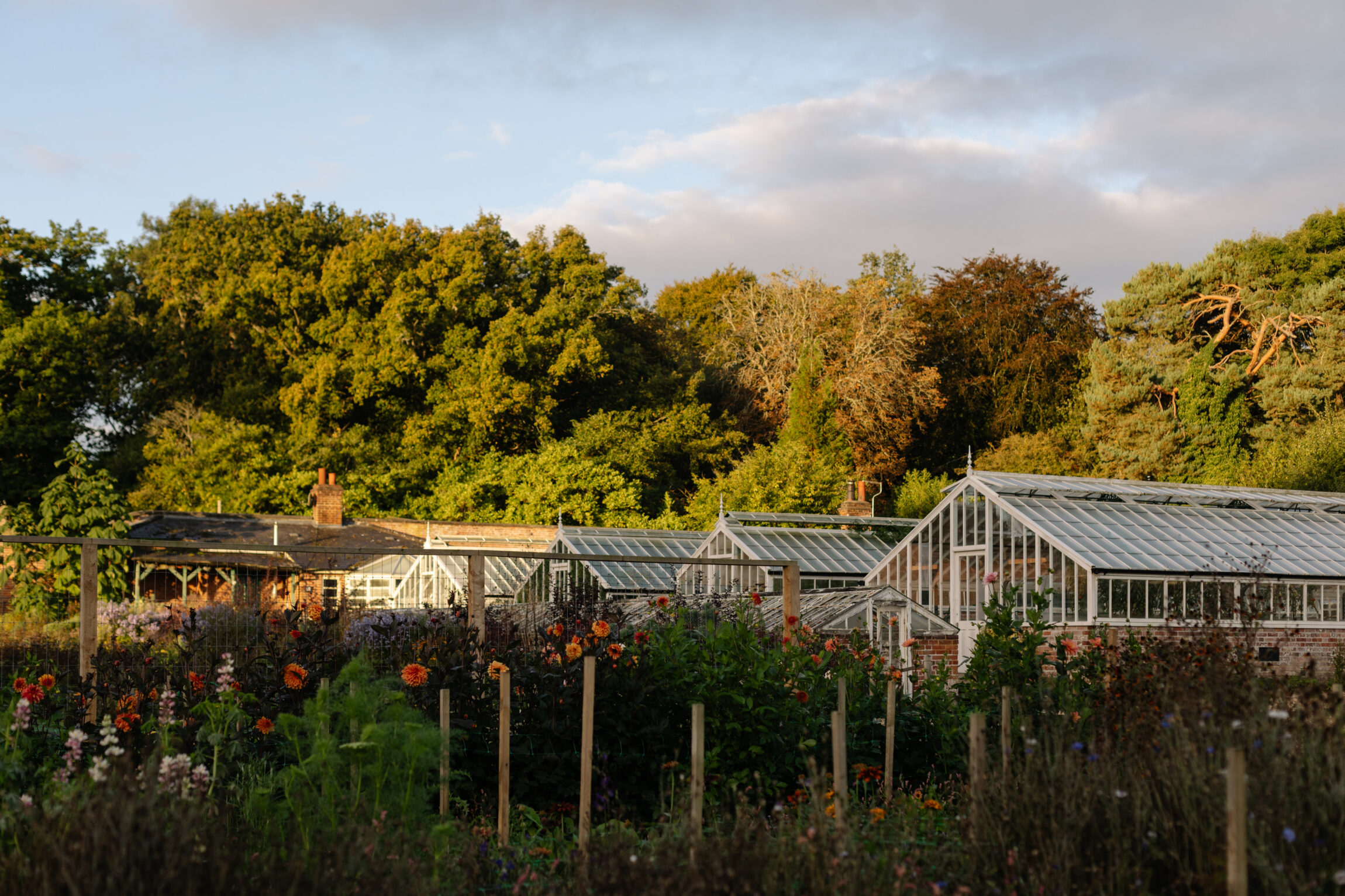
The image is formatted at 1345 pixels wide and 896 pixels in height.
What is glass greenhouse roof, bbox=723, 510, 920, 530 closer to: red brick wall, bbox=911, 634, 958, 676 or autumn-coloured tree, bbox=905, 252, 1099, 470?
red brick wall, bbox=911, 634, 958, 676

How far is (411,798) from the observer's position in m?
4.96

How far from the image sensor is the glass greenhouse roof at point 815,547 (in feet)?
70.3

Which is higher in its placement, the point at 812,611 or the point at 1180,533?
the point at 1180,533

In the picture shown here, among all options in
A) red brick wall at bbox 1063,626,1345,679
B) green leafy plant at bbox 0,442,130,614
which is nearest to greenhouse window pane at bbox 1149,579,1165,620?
red brick wall at bbox 1063,626,1345,679

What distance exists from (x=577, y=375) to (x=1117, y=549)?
20520 millimetres

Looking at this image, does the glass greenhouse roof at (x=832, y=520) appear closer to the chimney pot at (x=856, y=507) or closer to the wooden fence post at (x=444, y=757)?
the chimney pot at (x=856, y=507)

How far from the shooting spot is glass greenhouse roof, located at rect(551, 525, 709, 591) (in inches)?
821

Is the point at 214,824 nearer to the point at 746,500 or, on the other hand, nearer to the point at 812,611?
the point at 812,611

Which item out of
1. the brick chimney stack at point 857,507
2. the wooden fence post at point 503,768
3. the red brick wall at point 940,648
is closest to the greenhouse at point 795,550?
the brick chimney stack at point 857,507

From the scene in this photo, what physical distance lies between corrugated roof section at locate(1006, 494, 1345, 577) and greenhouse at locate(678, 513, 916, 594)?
3.60 metres

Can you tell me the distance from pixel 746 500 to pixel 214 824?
25000mm

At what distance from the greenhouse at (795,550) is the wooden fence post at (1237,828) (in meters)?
16.7

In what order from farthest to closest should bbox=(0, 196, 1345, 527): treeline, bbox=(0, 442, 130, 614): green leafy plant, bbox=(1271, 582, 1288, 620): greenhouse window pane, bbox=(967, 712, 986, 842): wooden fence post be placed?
bbox=(0, 196, 1345, 527): treeline, bbox=(1271, 582, 1288, 620): greenhouse window pane, bbox=(0, 442, 130, 614): green leafy plant, bbox=(967, 712, 986, 842): wooden fence post

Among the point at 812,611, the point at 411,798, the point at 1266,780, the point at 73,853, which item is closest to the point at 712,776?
the point at 411,798
